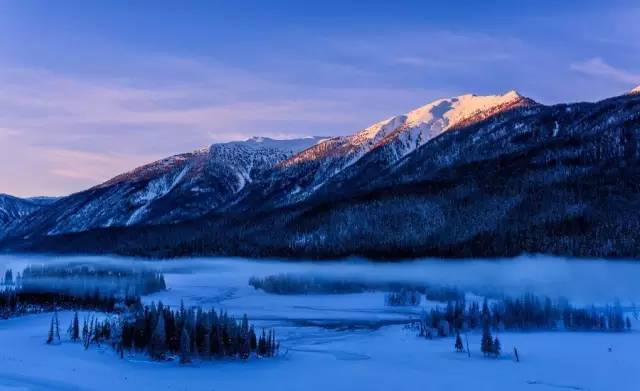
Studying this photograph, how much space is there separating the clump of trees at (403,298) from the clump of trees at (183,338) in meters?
85.9

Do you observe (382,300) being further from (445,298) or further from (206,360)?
(206,360)

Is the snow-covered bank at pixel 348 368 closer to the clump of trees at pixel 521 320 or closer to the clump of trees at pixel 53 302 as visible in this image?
the clump of trees at pixel 521 320

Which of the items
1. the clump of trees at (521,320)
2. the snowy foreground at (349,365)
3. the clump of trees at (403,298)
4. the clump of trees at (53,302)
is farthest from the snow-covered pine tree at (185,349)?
the clump of trees at (403,298)

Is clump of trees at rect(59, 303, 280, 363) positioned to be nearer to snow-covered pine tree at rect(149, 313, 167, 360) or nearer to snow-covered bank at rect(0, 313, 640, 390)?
snow-covered pine tree at rect(149, 313, 167, 360)

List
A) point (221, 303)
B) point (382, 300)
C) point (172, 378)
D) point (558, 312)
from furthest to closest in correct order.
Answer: point (382, 300)
point (221, 303)
point (558, 312)
point (172, 378)

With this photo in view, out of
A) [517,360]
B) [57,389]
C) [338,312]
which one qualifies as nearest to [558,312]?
[338,312]

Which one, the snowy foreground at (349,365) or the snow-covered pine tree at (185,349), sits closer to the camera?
the snowy foreground at (349,365)

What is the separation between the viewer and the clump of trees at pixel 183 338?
91.6 meters

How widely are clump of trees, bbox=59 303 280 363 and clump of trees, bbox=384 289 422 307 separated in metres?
85.9

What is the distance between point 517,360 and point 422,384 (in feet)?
59.5

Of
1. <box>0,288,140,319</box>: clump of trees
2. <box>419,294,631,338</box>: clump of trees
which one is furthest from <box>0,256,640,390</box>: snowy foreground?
<box>0,288,140,319</box>: clump of trees

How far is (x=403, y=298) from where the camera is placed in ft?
616

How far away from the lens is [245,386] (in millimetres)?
74500

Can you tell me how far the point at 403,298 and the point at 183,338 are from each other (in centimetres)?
10265
